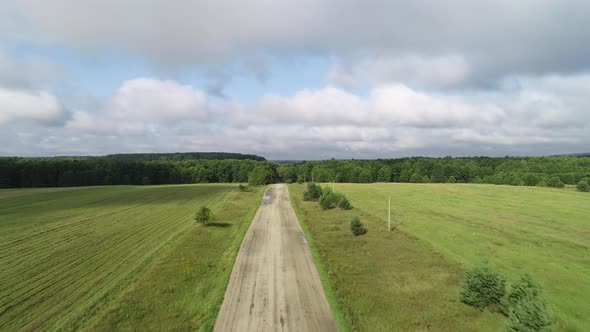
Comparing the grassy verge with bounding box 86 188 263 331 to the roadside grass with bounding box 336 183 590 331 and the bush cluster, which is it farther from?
the roadside grass with bounding box 336 183 590 331

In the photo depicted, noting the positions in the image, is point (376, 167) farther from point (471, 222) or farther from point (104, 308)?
point (104, 308)

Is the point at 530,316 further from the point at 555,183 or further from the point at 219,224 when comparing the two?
the point at 555,183

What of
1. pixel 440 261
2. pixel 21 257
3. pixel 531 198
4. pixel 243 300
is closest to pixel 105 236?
pixel 21 257

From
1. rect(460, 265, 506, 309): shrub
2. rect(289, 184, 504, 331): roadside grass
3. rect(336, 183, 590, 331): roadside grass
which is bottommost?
rect(336, 183, 590, 331): roadside grass

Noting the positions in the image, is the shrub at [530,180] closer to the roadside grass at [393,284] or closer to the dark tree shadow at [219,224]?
the roadside grass at [393,284]

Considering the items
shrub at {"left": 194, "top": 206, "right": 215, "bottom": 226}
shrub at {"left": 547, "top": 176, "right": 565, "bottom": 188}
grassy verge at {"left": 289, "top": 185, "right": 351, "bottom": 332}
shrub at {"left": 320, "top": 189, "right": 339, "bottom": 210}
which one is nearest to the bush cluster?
grassy verge at {"left": 289, "top": 185, "right": 351, "bottom": 332}

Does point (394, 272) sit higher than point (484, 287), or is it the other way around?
point (484, 287)
